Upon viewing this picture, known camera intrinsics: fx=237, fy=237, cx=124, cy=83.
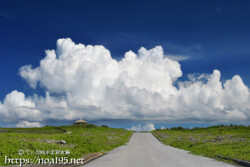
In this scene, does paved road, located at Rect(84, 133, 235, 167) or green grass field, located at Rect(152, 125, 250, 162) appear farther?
green grass field, located at Rect(152, 125, 250, 162)

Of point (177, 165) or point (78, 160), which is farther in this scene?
point (78, 160)

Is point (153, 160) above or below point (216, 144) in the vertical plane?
above

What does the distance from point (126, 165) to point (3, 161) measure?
7.86m

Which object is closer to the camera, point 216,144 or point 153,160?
point 153,160

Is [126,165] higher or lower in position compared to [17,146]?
lower

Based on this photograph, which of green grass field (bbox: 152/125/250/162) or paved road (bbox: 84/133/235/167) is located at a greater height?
paved road (bbox: 84/133/235/167)

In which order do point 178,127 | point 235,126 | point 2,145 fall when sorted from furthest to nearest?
point 178,127, point 235,126, point 2,145

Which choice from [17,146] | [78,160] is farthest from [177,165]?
[17,146]

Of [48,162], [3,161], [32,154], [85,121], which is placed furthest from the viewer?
[85,121]

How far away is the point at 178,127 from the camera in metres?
115

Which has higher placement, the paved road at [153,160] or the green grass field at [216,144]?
the paved road at [153,160]

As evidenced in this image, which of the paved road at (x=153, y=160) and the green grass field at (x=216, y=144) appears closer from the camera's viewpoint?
the paved road at (x=153, y=160)

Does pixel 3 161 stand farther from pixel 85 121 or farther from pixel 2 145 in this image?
pixel 85 121

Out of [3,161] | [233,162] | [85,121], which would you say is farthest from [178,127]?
[3,161]
